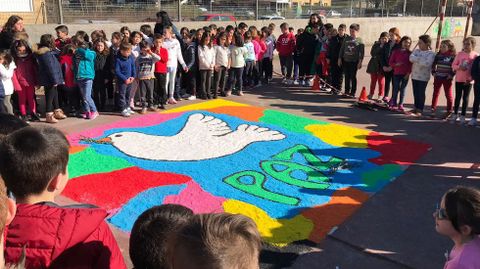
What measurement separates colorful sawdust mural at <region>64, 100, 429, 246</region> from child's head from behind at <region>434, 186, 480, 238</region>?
6.55ft

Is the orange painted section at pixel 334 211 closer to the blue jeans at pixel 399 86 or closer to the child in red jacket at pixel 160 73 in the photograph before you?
the blue jeans at pixel 399 86

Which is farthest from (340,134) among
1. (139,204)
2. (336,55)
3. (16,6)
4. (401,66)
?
(16,6)

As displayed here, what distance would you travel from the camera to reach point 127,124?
27.7 feet

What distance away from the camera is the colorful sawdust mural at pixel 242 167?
5234mm

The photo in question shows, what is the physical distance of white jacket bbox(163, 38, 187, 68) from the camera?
9.62 metres

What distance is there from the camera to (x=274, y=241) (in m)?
4.53

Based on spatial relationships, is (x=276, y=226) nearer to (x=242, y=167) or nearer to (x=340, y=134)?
(x=242, y=167)

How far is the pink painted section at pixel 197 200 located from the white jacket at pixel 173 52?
15.1 ft

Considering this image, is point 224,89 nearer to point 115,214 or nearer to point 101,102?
point 101,102

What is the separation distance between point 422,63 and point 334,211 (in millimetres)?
5510

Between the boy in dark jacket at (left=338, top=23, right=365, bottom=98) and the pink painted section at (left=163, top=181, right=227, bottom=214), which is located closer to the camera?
the pink painted section at (left=163, top=181, right=227, bottom=214)

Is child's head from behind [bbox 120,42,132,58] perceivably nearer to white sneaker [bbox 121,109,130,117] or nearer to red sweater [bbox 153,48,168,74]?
red sweater [bbox 153,48,168,74]

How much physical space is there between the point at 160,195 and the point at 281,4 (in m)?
17.7

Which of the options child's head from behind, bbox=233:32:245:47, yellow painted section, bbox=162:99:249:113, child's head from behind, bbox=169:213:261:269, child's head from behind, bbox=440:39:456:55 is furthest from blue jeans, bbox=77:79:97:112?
child's head from behind, bbox=169:213:261:269
